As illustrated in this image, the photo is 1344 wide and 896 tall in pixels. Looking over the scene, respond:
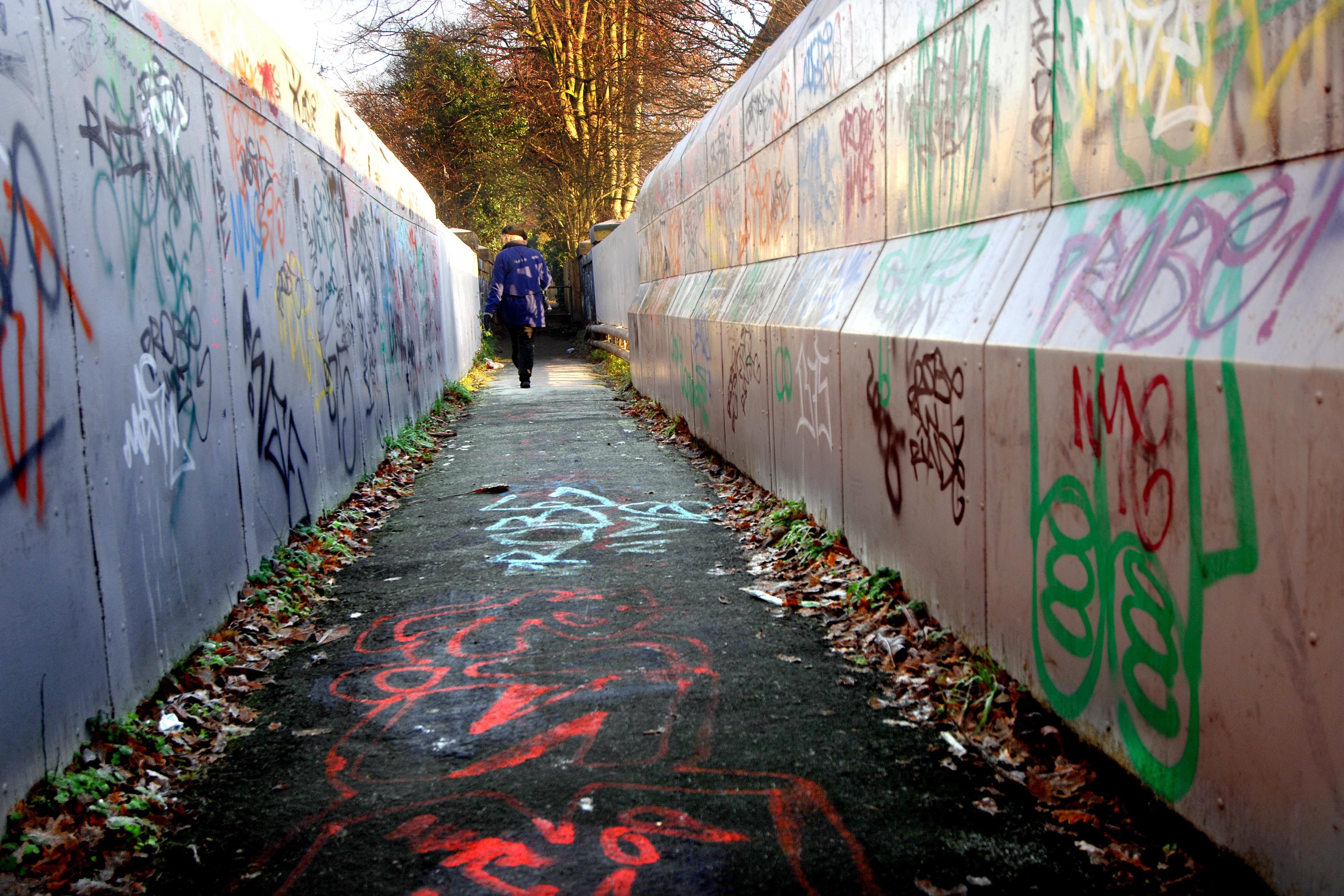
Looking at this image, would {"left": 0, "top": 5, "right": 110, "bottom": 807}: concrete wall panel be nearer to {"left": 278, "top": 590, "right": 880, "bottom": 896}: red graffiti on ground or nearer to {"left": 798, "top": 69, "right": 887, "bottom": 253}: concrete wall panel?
{"left": 278, "top": 590, "right": 880, "bottom": 896}: red graffiti on ground

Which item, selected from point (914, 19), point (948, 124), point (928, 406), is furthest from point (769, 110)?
point (928, 406)

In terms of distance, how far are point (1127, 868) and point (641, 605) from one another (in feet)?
8.83

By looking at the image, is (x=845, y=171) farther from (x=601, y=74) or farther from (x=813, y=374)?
(x=601, y=74)

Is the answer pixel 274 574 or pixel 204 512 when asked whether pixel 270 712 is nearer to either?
pixel 204 512

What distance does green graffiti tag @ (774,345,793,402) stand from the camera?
637 cm

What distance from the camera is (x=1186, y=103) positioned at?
9.10 feet

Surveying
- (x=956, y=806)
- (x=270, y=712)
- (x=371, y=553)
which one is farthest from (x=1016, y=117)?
(x=371, y=553)

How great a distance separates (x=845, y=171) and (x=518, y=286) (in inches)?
401

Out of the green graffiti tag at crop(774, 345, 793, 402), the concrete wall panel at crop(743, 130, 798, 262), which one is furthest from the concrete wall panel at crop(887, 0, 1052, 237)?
the concrete wall panel at crop(743, 130, 798, 262)

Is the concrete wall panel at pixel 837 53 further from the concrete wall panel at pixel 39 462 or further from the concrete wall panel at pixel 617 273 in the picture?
the concrete wall panel at pixel 617 273

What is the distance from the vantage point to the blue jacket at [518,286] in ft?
50.7

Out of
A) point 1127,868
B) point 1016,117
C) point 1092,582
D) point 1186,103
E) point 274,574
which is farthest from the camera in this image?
point 274,574

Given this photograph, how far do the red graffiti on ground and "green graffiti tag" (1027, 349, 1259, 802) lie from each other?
0.81 metres

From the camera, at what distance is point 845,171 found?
5.80 meters
